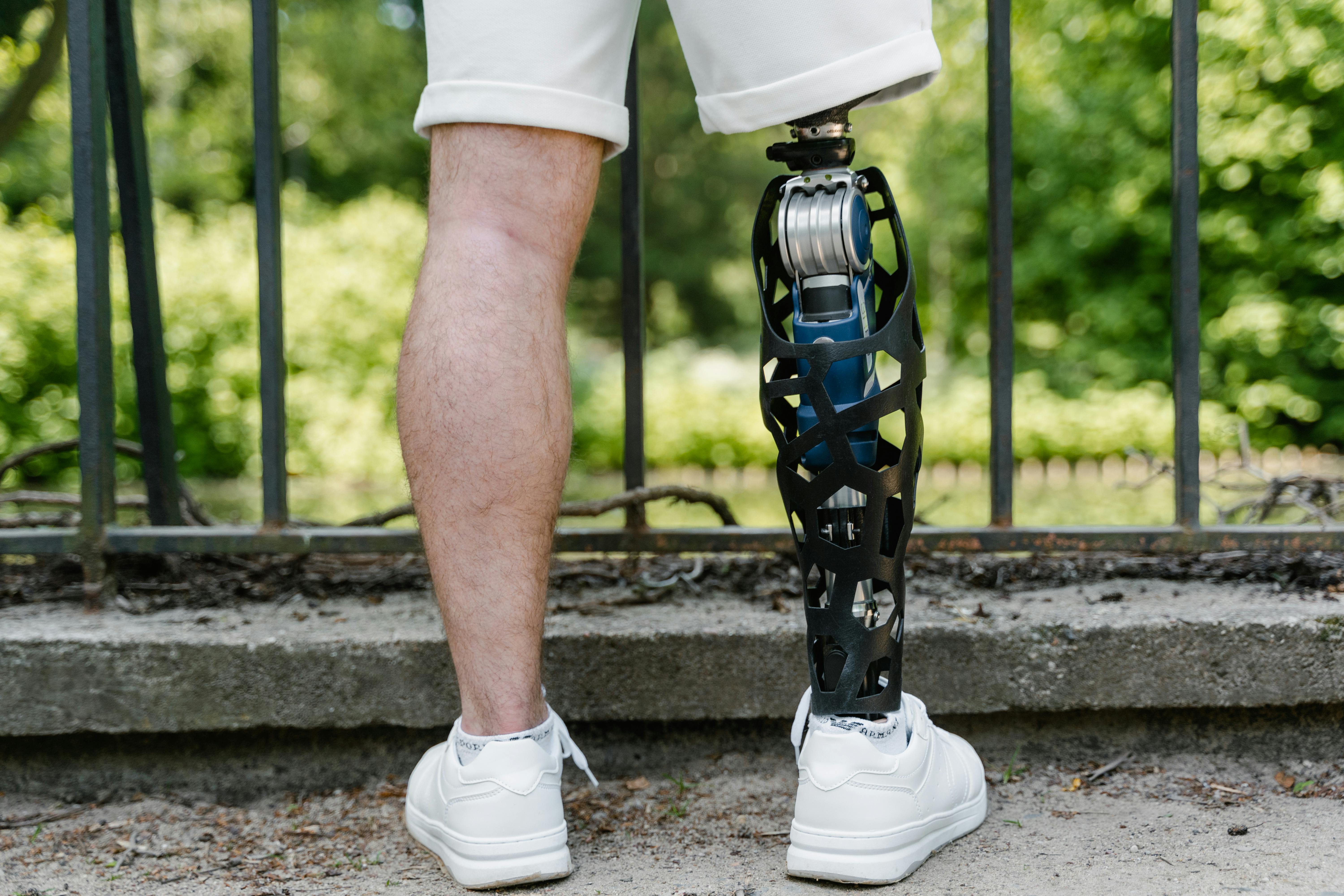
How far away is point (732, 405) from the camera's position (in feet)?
35.2

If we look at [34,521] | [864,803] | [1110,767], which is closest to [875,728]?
[864,803]

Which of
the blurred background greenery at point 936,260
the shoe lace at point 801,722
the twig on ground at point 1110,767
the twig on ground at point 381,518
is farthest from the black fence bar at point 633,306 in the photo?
the blurred background greenery at point 936,260

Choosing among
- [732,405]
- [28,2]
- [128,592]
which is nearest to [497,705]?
[128,592]

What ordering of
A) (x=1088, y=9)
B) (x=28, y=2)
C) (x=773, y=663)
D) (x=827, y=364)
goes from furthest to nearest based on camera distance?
1. (x=1088, y=9)
2. (x=28, y=2)
3. (x=773, y=663)
4. (x=827, y=364)

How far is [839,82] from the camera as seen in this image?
96 cm

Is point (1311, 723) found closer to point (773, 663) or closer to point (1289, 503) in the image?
point (1289, 503)

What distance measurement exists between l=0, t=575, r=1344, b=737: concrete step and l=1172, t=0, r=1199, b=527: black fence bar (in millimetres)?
197

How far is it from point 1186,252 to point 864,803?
906 mm

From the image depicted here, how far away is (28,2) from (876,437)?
3.09 metres

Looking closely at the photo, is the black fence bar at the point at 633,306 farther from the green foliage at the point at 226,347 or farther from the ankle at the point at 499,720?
the green foliage at the point at 226,347

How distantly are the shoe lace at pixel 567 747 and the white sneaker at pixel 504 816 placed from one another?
0.04m

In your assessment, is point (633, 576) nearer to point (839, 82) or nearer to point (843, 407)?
point (843, 407)

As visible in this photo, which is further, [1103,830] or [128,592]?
[128,592]

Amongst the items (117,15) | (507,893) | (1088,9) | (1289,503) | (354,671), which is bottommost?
(507,893)
